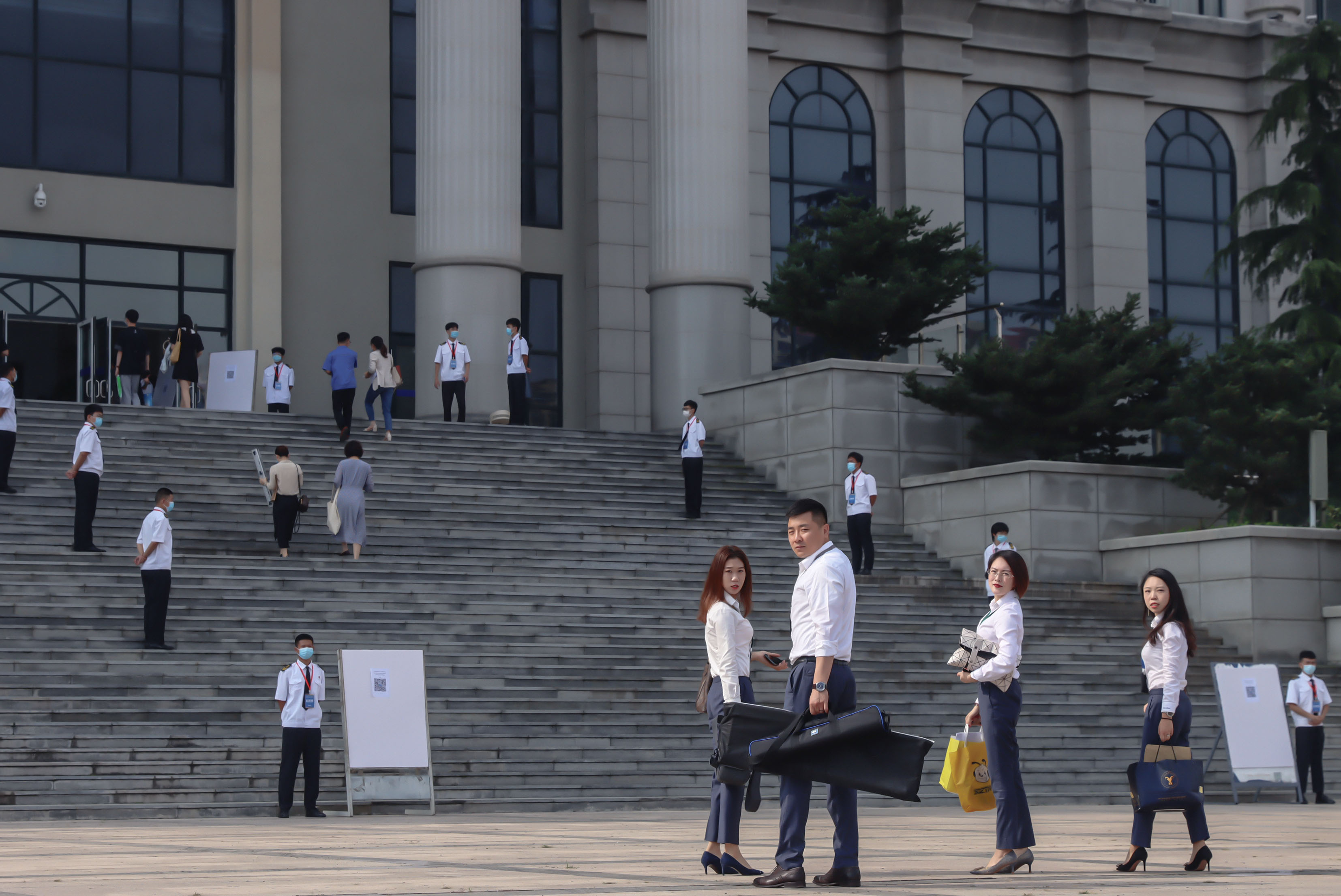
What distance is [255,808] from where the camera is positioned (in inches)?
637

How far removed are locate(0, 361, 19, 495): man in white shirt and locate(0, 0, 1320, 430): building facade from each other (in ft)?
34.7

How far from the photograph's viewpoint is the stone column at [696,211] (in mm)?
33375

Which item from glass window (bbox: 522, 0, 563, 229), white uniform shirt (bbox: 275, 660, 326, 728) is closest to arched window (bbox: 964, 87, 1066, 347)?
glass window (bbox: 522, 0, 563, 229)

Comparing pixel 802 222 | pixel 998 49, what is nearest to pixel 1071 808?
pixel 802 222

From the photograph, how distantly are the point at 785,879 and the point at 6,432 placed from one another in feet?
52.2

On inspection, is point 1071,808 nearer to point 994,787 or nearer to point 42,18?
point 994,787

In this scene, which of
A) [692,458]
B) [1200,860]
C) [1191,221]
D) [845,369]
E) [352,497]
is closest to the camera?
[1200,860]

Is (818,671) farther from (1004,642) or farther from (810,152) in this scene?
(810,152)

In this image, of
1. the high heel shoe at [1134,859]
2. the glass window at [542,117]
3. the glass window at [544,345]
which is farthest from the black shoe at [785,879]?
the glass window at [542,117]

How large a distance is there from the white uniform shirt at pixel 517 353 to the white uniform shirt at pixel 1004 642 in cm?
1990

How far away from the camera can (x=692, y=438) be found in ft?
86.4

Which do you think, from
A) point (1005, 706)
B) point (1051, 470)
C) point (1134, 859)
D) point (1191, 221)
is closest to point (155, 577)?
point (1005, 706)

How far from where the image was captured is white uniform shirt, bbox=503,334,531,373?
2986cm

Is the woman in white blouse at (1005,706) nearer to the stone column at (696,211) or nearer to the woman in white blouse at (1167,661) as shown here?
Answer: the woman in white blouse at (1167,661)
